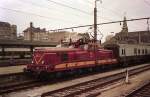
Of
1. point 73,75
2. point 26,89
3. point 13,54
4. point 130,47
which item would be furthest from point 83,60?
point 13,54

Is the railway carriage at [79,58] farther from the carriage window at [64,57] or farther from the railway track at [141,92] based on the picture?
the railway track at [141,92]

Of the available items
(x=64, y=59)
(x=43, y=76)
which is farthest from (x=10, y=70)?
(x=64, y=59)

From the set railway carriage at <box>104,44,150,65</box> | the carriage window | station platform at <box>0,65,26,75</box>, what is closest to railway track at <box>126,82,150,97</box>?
the carriage window

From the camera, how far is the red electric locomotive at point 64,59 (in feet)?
62.4

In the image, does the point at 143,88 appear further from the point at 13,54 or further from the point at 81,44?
the point at 13,54

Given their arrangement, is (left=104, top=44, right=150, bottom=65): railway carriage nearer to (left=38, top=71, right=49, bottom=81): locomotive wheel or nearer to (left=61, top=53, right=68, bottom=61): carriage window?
(left=61, top=53, right=68, bottom=61): carriage window

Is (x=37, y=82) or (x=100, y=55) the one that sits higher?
(x=100, y=55)

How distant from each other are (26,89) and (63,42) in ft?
31.1

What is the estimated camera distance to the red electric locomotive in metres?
19.0

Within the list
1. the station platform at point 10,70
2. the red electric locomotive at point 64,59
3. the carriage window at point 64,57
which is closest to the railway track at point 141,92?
the red electric locomotive at point 64,59

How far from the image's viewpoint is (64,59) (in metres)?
20.6

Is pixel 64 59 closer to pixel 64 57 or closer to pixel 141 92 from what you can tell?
pixel 64 57

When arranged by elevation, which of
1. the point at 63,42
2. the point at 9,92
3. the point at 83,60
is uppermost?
the point at 63,42

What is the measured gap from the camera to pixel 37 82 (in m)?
19.1
